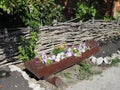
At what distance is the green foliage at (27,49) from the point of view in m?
7.12

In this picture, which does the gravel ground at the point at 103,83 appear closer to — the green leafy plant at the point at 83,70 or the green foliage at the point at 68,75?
the green leafy plant at the point at 83,70

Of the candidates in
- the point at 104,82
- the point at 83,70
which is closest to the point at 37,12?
the point at 83,70

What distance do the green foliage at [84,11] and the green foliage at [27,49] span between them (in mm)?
2544

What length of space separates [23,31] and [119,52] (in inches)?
116

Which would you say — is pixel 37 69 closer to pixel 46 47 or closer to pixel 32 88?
pixel 32 88

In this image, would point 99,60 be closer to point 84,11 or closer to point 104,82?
point 104,82

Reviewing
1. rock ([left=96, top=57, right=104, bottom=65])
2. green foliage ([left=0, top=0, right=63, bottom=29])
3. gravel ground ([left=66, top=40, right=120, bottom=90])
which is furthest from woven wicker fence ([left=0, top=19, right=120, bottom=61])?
gravel ground ([left=66, top=40, right=120, bottom=90])

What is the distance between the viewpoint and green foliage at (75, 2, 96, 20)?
30.3 ft

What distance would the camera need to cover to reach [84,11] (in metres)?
9.17

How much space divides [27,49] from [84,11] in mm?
2782

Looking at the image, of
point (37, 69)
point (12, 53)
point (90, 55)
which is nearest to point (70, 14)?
point (90, 55)

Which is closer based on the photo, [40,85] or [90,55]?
[40,85]

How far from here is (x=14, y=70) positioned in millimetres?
6672

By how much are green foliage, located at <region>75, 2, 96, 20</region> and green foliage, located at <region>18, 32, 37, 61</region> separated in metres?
2.54
